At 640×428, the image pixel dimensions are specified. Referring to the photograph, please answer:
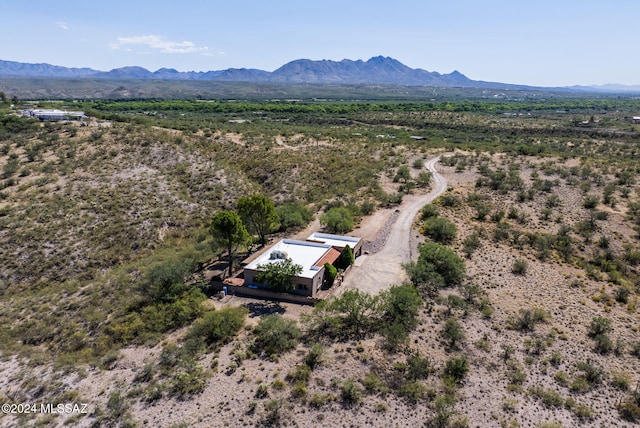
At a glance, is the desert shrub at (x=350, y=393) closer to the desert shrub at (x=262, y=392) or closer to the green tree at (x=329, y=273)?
the desert shrub at (x=262, y=392)

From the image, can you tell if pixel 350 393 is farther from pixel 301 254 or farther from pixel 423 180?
pixel 423 180

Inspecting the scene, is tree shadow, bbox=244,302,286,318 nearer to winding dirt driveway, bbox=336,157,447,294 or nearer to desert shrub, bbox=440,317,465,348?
winding dirt driveway, bbox=336,157,447,294

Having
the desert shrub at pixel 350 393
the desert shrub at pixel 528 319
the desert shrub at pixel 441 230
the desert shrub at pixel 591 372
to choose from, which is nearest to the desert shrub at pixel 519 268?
the desert shrub at pixel 528 319

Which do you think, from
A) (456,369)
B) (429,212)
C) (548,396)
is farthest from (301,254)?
(548,396)

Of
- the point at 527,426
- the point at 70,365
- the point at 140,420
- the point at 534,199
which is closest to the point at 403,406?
the point at 527,426

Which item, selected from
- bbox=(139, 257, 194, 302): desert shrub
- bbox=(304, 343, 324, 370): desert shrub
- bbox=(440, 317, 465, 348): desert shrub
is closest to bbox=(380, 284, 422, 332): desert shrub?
bbox=(440, 317, 465, 348): desert shrub

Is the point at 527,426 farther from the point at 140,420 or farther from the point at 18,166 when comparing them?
the point at 18,166
